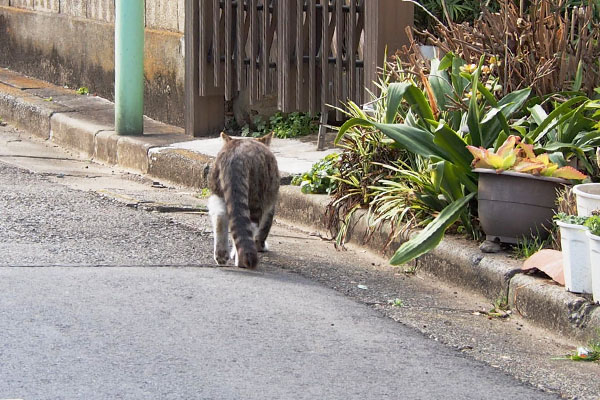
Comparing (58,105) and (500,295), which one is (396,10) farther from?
(58,105)

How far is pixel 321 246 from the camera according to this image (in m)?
6.71

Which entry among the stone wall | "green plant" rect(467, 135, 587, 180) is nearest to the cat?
"green plant" rect(467, 135, 587, 180)

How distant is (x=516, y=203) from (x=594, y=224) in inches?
35.4

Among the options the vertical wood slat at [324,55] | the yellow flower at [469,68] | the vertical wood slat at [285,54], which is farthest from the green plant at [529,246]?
the vertical wood slat at [285,54]

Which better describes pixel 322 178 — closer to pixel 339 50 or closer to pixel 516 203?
pixel 339 50

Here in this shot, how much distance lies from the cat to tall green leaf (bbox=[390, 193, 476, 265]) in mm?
811

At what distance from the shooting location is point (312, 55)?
8.59 metres

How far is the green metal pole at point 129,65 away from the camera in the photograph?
9164 millimetres

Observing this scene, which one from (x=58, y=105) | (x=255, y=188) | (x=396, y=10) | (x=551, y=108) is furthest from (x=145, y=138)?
(x=551, y=108)

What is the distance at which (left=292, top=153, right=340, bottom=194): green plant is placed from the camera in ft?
23.5

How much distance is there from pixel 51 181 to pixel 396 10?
3053 millimetres

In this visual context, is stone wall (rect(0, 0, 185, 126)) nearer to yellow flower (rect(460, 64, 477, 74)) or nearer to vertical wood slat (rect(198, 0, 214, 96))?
vertical wood slat (rect(198, 0, 214, 96))

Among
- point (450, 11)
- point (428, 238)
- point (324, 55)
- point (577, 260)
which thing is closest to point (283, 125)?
point (324, 55)

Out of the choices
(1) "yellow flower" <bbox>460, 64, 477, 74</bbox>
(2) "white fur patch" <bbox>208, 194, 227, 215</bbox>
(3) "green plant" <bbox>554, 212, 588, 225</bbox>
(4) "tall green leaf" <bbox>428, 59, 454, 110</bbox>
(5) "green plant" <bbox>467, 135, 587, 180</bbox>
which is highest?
(1) "yellow flower" <bbox>460, 64, 477, 74</bbox>
